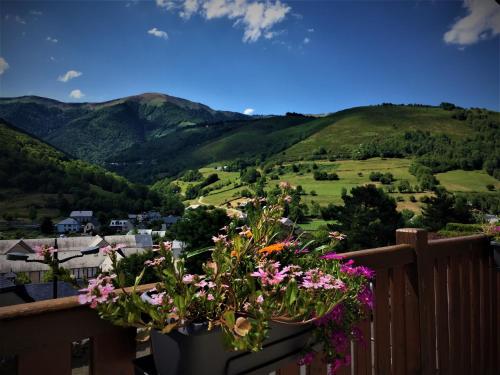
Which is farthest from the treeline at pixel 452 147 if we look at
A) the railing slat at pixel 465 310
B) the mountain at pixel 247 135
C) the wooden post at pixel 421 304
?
the wooden post at pixel 421 304

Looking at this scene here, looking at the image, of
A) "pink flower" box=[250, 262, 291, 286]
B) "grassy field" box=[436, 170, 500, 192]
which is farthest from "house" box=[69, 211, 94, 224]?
"grassy field" box=[436, 170, 500, 192]

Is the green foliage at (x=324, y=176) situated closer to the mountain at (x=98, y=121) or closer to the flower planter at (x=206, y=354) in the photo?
the mountain at (x=98, y=121)

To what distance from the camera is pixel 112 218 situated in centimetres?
4559

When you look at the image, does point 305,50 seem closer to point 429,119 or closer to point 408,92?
point 429,119

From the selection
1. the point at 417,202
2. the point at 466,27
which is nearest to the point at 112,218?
the point at 417,202

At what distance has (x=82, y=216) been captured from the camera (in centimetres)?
4328

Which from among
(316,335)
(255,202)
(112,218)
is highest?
(255,202)

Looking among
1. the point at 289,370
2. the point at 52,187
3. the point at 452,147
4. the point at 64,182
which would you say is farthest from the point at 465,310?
the point at 452,147

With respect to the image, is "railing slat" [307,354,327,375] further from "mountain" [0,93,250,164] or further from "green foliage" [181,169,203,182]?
"mountain" [0,93,250,164]

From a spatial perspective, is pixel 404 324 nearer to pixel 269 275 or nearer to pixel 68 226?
pixel 269 275

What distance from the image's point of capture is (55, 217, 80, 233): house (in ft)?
133

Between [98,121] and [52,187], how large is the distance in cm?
3976

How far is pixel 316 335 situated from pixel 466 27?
316 ft

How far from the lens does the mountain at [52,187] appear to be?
4716cm
